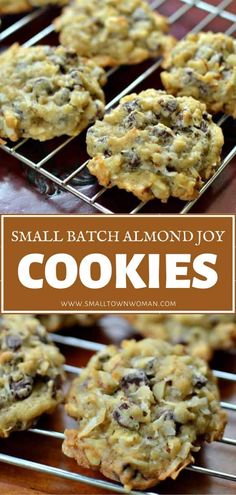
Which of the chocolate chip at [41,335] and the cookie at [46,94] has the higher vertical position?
the cookie at [46,94]

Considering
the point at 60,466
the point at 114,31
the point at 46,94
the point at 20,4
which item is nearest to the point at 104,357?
the point at 60,466

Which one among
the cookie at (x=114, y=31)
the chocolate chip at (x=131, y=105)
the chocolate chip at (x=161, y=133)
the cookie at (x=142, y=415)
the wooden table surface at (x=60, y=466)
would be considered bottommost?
the wooden table surface at (x=60, y=466)

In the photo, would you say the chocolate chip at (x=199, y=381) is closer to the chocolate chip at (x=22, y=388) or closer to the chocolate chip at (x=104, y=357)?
the chocolate chip at (x=104, y=357)

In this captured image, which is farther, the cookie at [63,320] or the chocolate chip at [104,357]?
the cookie at [63,320]

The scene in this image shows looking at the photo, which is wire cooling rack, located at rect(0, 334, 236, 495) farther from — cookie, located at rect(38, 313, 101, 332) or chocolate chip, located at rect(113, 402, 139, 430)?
cookie, located at rect(38, 313, 101, 332)

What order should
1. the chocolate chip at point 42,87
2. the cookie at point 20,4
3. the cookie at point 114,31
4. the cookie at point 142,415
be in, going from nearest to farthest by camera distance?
1. the cookie at point 142,415
2. the chocolate chip at point 42,87
3. the cookie at point 114,31
4. the cookie at point 20,4

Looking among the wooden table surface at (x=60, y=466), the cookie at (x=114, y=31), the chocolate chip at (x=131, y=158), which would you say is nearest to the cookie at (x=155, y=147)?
the chocolate chip at (x=131, y=158)
